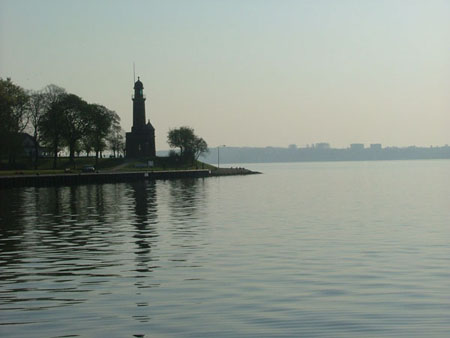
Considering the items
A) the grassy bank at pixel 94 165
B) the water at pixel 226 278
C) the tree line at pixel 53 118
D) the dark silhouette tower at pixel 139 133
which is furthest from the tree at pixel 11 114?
the water at pixel 226 278

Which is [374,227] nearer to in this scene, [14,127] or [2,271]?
[2,271]

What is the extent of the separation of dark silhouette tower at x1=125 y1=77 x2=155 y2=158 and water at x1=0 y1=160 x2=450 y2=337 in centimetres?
14063

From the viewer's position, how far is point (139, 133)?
193 m

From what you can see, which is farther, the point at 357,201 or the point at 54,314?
the point at 357,201

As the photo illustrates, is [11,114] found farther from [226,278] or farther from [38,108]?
[226,278]

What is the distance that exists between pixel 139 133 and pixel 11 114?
52.3m

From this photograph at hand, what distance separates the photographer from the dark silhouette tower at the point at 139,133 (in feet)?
624

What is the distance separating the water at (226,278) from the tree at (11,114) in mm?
85009

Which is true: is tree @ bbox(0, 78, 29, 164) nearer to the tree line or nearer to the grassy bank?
the tree line

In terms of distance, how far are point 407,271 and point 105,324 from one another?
1300 centimetres

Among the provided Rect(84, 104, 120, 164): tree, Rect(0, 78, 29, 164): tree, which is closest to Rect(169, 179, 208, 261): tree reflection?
Rect(0, 78, 29, 164): tree

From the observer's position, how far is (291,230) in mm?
43781

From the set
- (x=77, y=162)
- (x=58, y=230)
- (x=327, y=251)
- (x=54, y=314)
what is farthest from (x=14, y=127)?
(x=54, y=314)

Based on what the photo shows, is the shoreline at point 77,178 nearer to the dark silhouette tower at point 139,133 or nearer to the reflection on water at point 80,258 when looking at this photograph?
the dark silhouette tower at point 139,133
